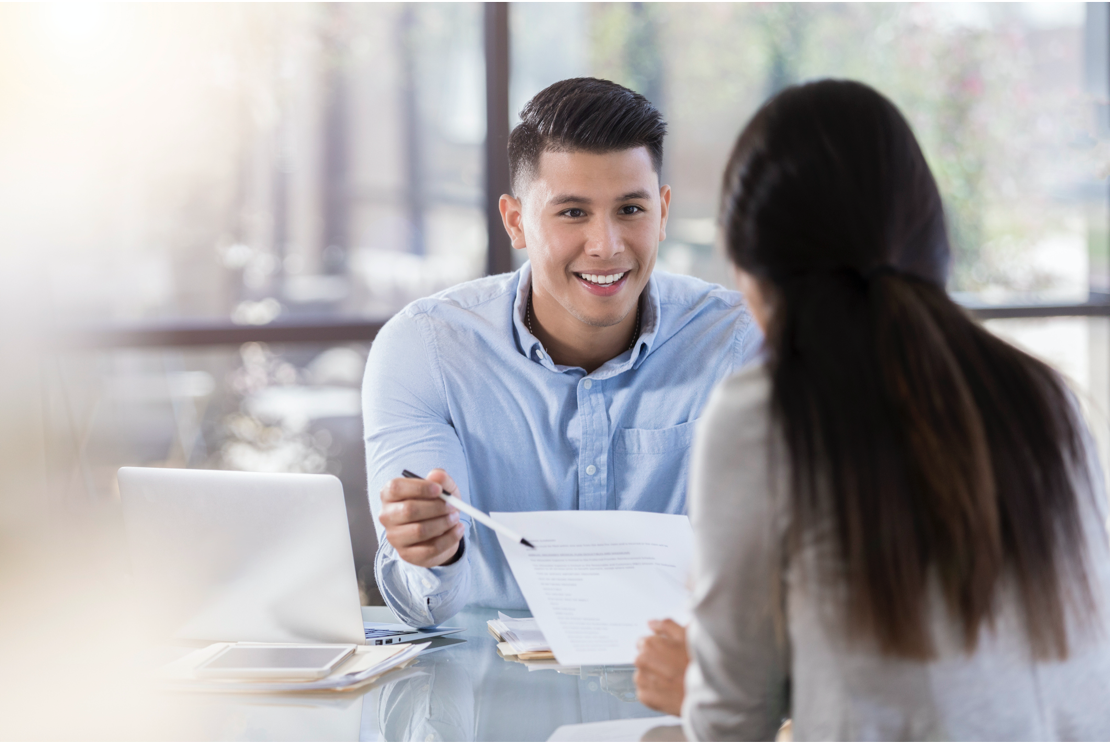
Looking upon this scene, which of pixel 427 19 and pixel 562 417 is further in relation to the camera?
pixel 427 19

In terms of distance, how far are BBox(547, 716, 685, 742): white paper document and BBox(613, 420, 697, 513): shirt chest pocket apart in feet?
1.95

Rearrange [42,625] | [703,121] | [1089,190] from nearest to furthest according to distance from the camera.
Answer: [42,625] < [703,121] < [1089,190]

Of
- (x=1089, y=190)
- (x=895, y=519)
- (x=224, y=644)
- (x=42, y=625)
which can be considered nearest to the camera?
(x=895, y=519)

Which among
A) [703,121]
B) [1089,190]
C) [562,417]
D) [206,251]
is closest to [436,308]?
[562,417]

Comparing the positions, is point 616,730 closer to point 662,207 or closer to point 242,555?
point 242,555

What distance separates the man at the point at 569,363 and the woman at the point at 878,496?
2.62ft

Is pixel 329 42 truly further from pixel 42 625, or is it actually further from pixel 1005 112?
pixel 1005 112

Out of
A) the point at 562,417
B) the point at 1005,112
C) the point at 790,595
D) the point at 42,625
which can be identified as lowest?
the point at 42,625

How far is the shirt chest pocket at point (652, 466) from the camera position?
1568 mm

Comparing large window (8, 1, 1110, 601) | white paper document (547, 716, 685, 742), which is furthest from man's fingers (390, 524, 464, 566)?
large window (8, 1, 1110, 601)

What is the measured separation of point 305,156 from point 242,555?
1.80 metres

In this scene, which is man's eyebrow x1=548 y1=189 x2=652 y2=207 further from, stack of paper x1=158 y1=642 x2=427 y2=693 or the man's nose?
stack of paper x1=158 y1=642 x2=427 y2=693

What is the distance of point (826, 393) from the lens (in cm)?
70

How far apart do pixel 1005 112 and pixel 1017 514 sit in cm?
269
